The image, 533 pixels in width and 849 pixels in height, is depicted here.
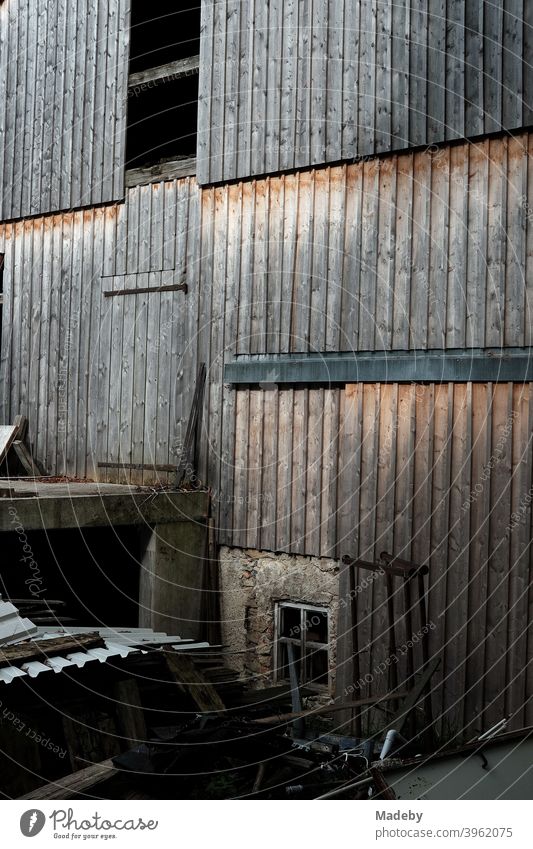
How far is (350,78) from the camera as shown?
10.4 m

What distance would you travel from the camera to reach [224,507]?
11461 millimetres

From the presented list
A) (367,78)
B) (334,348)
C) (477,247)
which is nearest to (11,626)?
(334,348)

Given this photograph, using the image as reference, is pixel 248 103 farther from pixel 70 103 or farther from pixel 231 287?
pixel 70 103

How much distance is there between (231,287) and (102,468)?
120 inches

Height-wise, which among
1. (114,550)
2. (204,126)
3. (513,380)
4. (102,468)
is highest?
(204,126)

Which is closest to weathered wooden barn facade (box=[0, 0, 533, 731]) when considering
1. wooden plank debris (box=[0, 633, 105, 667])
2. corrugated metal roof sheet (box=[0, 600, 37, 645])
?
wooden plank debris (box=[0, 633, 105, 667])

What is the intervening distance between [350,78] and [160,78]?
2.98 m

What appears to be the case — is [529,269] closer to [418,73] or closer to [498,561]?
[418,73]

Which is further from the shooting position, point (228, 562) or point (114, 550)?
point (114, 550)

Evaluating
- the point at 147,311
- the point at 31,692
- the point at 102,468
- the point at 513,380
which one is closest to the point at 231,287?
the point at 147,311

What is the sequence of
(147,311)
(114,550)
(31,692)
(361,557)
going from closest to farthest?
(31,692) < (361,557) < (147,311) < (114,550)

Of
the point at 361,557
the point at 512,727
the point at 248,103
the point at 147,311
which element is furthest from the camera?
the point at 147,311

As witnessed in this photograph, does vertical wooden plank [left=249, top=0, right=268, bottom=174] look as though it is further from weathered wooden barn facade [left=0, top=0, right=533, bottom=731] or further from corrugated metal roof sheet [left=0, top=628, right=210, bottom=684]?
corrugated metal roof sheet [left=0, top=628, right=210, bottom=684]
